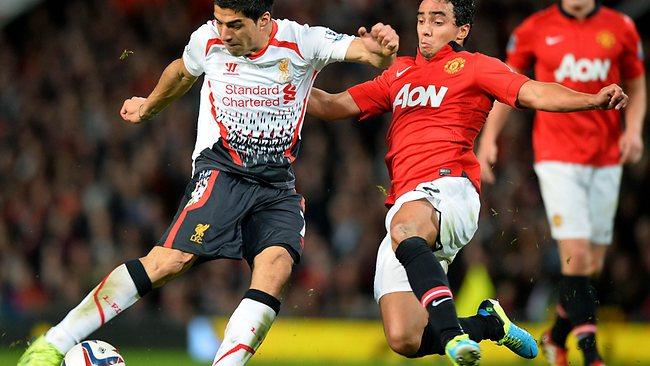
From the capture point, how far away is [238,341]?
21.5 ft

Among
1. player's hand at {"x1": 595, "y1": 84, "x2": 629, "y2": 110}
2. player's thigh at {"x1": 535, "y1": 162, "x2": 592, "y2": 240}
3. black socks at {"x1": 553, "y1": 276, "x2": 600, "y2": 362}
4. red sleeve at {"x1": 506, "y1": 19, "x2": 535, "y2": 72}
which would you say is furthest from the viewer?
red sleeve at {"x1": 506, "y1": 19, "x2": 535, "y2": 72}

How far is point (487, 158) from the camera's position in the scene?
8.58m

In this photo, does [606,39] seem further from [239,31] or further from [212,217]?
[212,217]

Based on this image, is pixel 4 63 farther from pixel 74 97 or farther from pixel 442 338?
pixel 442 338

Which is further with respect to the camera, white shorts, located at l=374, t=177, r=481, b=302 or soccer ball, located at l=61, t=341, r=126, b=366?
white shorts, located at l=374, t=177, r=481, b=302

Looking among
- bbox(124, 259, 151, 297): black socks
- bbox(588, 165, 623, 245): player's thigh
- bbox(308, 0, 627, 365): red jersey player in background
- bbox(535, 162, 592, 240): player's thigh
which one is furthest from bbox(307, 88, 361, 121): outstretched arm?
bbox(588, 165, 623, 245): player's thigh

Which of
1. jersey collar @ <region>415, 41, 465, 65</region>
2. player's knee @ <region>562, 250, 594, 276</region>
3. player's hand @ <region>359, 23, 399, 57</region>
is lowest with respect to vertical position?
player's knee @ <region>562, 250, 594, 276</region>

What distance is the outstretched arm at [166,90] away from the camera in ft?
23.8

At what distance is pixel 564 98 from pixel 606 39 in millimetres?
2842

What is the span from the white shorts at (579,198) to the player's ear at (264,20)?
3.00 m

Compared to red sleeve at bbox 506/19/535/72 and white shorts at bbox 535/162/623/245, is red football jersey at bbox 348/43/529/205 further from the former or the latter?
red sleeve at bbox 506/19/535/72

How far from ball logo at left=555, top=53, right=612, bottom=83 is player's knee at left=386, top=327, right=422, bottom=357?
2807 mm

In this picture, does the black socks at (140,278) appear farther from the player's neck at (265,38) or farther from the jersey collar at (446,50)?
the jersey collar at (446,50)

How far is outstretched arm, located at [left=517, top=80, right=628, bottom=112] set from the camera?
6141 millimetres
